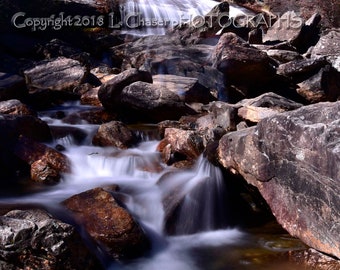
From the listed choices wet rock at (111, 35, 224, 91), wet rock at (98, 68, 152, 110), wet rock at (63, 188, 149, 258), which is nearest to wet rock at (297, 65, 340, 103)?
wet rock at (111, 35, 224, 91)

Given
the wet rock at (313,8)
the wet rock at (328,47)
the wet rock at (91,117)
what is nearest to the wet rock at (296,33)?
the wet rock at (328,47)

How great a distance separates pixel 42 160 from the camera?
6.73 metres

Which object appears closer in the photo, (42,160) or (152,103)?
(42,160)

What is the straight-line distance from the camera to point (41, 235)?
3723 millimetres

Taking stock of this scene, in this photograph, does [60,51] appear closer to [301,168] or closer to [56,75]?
[56,75]

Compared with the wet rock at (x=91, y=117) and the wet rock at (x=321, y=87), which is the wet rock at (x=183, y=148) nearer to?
the wet rock at (x=91, y=117)

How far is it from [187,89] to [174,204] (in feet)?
16.6

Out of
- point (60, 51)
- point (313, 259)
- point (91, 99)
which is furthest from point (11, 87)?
point (313, 259)

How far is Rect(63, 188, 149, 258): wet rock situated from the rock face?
164 cm

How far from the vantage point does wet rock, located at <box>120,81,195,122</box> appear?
30.1 feet

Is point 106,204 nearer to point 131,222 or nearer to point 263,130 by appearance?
point 131,222

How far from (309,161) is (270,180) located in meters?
0.78

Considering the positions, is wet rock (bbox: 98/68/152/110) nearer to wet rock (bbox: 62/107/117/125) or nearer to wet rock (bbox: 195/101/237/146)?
wet rock (bbox: 62/107/117/125)

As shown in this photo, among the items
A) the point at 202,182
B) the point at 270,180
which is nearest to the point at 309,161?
the point at 270,180
